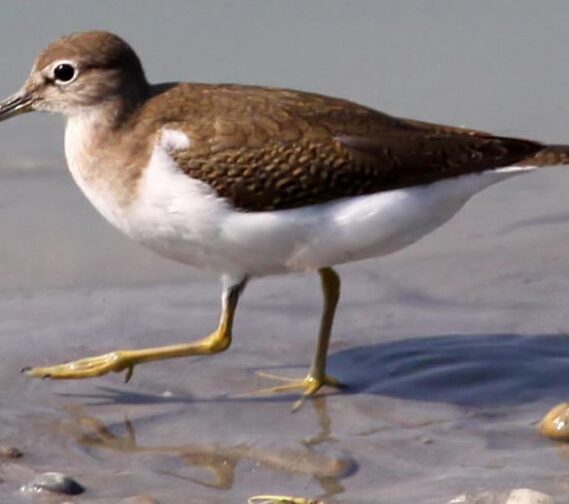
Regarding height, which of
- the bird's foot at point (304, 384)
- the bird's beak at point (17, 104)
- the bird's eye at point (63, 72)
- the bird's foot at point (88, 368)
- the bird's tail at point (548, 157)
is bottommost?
the bird's foot at point (304, 384)

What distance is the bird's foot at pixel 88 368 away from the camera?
821cm

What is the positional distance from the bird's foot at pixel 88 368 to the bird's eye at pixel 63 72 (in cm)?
141

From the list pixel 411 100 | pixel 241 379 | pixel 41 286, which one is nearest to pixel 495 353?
pixel 241 379

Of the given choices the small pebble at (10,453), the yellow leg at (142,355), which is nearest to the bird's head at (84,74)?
the yellow leg at (142,355)

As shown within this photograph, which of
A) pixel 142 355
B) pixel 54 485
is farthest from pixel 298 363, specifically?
pixel 54 485

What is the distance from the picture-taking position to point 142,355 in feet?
27.2

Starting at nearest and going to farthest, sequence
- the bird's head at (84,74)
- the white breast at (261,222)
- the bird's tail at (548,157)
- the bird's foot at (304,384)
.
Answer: the white breast at (261,222) → the bird's tail at (548,157) → the bird's foot at (304,384) → the bird's head at (84,74)

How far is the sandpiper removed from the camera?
7.91 m

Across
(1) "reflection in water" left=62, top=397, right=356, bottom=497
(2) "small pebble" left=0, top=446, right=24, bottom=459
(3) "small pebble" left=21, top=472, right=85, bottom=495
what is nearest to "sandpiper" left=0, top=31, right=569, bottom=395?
(1) "reflection in water" left=62, top=397, right=356, bottom=497

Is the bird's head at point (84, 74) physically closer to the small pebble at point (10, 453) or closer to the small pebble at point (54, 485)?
the small pebble at point (10, 453)

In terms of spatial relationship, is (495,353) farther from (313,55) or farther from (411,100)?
(313,55)

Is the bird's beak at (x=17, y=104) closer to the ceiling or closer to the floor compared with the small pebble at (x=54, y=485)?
closer to the ceiling

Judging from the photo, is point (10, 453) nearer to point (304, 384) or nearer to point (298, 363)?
point (304, 384)

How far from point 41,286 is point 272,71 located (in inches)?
125
